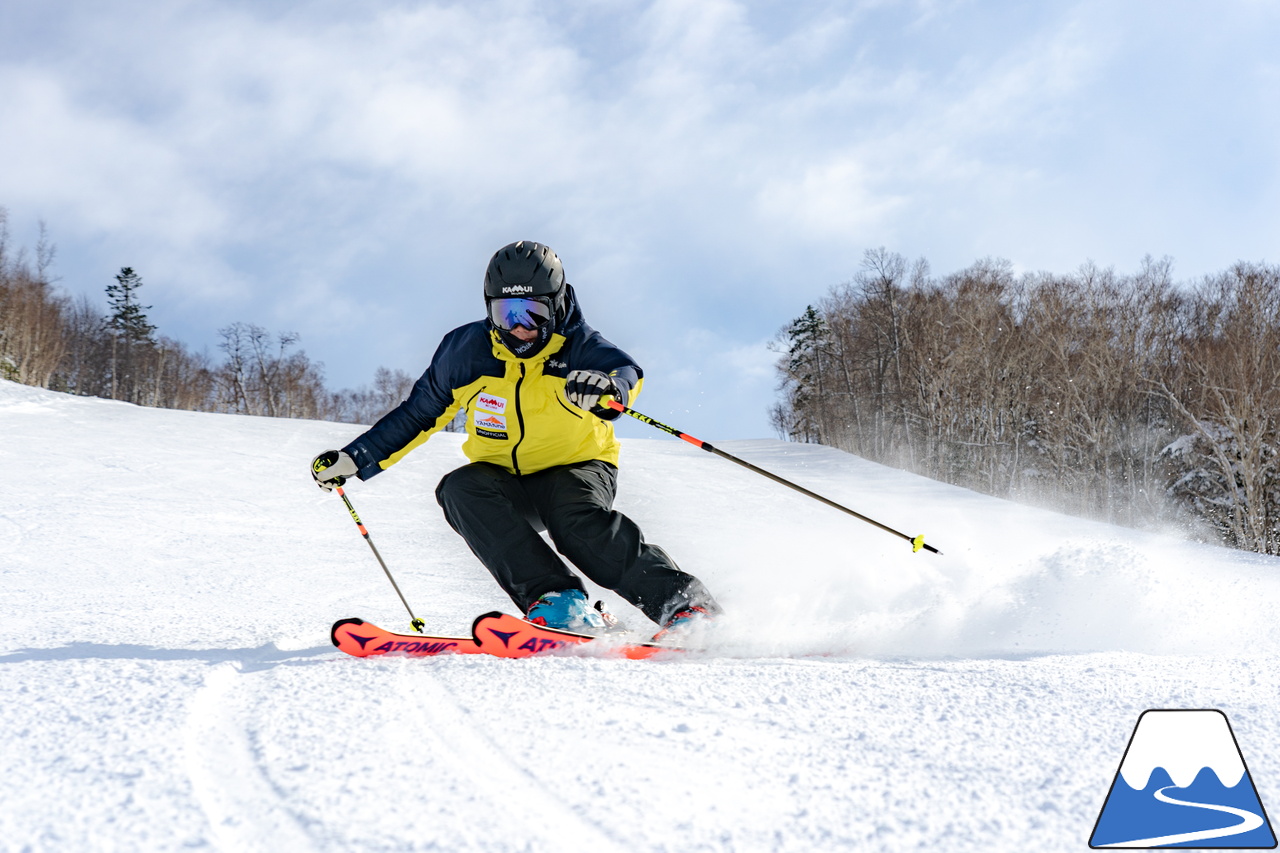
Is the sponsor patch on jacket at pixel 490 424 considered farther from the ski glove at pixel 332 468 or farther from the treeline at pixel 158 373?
the treeline at pixel 158 373

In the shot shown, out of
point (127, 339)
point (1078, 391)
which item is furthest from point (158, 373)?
point (1078, 391)

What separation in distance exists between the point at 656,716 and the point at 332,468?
6.25 feet

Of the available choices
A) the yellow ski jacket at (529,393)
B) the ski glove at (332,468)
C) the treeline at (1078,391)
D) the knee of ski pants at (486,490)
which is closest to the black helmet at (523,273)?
the yellow ski jacket at (529,393)

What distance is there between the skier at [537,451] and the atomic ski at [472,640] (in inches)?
11.0

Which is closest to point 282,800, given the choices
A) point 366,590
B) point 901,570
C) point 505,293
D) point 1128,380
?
point 505,293

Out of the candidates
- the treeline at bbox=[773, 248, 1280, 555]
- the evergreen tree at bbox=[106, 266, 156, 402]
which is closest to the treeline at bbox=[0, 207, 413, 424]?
the evergreen tree at bbox=[106, 266, 156, 402]

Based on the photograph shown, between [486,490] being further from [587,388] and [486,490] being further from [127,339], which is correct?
[127,339]

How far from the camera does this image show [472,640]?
82.5 inches

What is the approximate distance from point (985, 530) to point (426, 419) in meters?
7.42

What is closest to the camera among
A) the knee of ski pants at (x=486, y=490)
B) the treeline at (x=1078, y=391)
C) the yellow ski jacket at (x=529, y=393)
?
the knee of ski pants at (x=486, y=490)

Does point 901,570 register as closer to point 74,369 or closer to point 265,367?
point 265,367

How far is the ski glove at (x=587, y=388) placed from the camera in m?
2.47

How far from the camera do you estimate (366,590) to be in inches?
173

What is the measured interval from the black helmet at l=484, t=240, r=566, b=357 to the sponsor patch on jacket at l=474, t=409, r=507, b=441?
0.25 m
